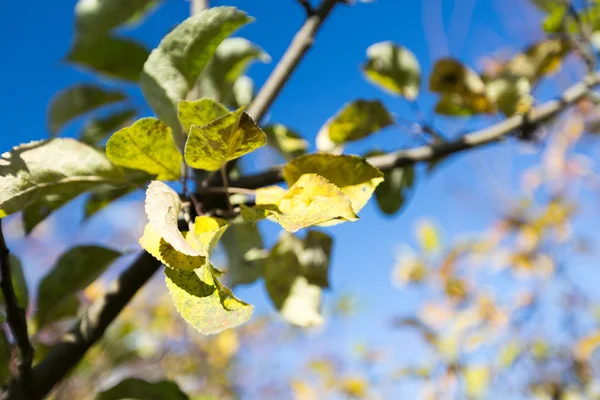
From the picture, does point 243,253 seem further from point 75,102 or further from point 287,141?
point 75,102

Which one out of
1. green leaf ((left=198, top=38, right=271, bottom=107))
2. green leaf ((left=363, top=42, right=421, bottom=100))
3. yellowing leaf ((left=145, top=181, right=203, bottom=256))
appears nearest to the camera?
yellowing leaf ((left=145, top=181, right=203, bottom=256))

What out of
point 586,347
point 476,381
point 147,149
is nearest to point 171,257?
point 147,149

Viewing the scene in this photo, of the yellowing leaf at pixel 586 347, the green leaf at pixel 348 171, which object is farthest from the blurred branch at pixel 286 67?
the yellowing leaf at pixel 586 347

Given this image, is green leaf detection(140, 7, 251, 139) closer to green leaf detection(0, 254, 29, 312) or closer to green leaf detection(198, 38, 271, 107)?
green leaf detection(198, 38, 271, 107)

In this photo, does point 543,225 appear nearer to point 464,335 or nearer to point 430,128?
point 464,335

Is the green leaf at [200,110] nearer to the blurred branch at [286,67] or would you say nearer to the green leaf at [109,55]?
the blurred branch at [286,67]

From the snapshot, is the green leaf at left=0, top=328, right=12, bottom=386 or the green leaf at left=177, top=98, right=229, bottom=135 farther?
the green leaf at left=0, top=328, right=12, bottom=386

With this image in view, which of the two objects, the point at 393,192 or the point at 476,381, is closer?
the point at 393,192

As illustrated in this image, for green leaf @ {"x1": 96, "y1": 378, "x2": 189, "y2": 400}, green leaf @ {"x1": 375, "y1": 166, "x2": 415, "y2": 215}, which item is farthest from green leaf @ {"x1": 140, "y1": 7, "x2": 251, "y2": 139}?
green leaf @ {"x1": 375, "y1": 166, "x2": 415, "y2": 215}
